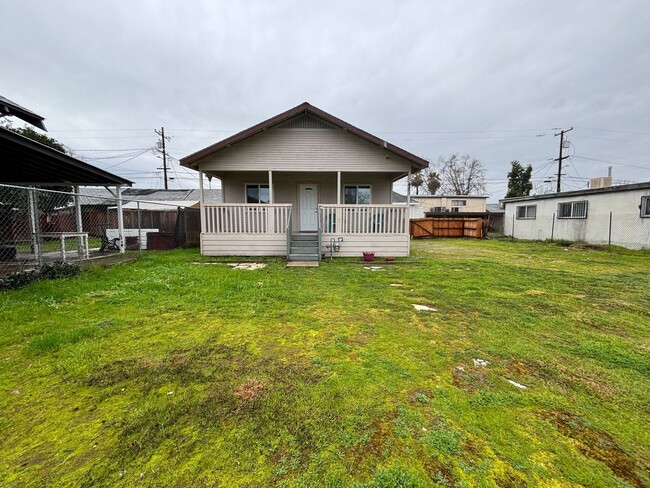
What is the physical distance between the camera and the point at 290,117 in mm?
9383

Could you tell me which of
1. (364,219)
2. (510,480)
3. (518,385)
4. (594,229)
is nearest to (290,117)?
(364,219)

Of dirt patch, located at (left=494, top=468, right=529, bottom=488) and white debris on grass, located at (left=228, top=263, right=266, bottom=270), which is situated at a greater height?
white debris on grass, located at (left=228, top=263, right=266, bottom=270)

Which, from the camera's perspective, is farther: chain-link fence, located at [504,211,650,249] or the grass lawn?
chain-link fence, located at [504,211,650,249]

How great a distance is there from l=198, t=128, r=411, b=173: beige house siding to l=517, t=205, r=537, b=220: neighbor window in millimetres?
13147

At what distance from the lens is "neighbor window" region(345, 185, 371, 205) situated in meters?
11.7

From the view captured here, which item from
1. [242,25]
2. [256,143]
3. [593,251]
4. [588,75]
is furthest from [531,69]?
[256,143]

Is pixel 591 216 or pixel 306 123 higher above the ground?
pixel 306 123

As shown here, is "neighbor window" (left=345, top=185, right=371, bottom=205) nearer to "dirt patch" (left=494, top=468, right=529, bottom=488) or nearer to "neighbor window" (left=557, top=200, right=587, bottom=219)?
"dirt patch" (left=494, top=468, right=529, bottom=488)

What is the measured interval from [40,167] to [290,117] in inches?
282

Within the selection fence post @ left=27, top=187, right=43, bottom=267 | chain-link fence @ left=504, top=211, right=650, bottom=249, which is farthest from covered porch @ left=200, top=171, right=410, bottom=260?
chain-link fence @ left=504, top=211, right=650, bottom=249

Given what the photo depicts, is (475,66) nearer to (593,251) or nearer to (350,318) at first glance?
(593,251)

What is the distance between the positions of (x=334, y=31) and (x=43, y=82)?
18010mm

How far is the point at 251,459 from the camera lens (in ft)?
5.11

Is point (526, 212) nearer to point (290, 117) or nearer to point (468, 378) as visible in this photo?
point (290, 117)
